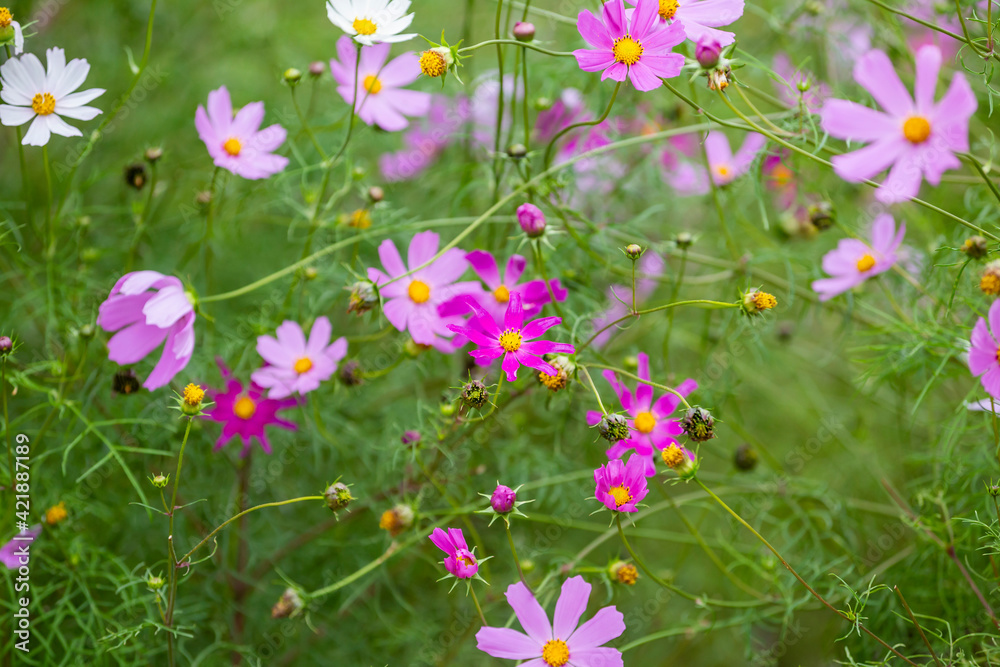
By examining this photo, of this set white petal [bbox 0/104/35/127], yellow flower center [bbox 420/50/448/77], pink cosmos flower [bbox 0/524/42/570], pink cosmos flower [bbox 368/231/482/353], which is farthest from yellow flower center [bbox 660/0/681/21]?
pink cosmos flower [bbox 0/524/42/570]

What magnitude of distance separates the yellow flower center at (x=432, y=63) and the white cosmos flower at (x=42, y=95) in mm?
328

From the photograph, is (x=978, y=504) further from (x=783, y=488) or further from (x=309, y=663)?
(x=309, y=663)

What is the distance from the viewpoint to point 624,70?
27.2 inches

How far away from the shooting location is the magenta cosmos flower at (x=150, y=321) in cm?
74

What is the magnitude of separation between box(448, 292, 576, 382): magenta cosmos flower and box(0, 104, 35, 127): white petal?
0.49 metres

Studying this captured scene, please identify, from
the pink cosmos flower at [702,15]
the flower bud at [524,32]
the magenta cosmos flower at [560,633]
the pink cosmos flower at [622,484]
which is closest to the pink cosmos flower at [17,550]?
the magenta cosmos flower at [560,633]

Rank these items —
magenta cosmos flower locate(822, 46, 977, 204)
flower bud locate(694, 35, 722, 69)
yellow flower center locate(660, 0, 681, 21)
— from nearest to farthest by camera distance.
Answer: magenta cosmos flower locate(822, 46, 977, 204) → flower bud locate(694, 35, 722, 69) → yellow flower center locate(660, 0, 681, 21)

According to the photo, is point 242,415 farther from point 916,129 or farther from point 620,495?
point 916,129

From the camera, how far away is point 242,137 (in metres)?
0.86

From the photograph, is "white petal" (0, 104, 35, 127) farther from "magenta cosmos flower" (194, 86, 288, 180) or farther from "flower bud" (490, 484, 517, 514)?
Result: "flower bud" (490, 484, 517, 514)

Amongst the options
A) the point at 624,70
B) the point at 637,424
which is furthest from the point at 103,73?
the point at 637,424

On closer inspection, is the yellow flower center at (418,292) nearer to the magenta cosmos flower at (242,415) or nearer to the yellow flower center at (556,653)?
the magenta cosmos flower at (242,415)

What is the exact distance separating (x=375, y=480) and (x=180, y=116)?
73 centimetres

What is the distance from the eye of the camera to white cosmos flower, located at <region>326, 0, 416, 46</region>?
74 cm
